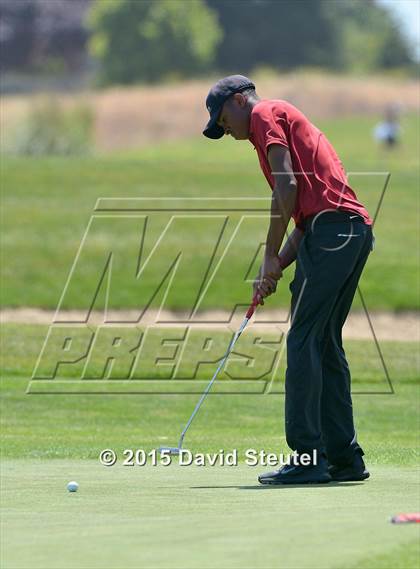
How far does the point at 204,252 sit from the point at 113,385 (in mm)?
12801

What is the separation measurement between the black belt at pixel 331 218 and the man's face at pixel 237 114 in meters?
0.55

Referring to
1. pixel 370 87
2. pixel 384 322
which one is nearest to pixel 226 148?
pixel 370 87

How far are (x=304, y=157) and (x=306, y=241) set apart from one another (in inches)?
17.3

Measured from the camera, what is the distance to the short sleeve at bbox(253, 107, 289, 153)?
24.2ft

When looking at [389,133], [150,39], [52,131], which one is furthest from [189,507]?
[150,39]

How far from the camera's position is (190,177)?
3728 centimetres

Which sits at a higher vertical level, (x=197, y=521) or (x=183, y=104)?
(x=197, y=521)

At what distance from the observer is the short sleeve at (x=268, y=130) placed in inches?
290

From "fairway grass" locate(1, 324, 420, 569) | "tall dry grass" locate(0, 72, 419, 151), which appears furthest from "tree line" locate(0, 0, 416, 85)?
"fairway grass" locate(1, 324, 420, 569)

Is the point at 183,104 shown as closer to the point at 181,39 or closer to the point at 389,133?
the point at 389,133

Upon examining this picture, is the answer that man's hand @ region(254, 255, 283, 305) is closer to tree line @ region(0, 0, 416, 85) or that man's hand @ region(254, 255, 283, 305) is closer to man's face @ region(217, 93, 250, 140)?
man's face @ region(217, 93, 250, 140)

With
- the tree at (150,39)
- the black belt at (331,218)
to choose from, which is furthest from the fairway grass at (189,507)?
the tree at (150,39)

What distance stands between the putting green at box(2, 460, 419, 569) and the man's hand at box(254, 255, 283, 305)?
1.00m

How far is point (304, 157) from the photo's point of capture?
7.49m
